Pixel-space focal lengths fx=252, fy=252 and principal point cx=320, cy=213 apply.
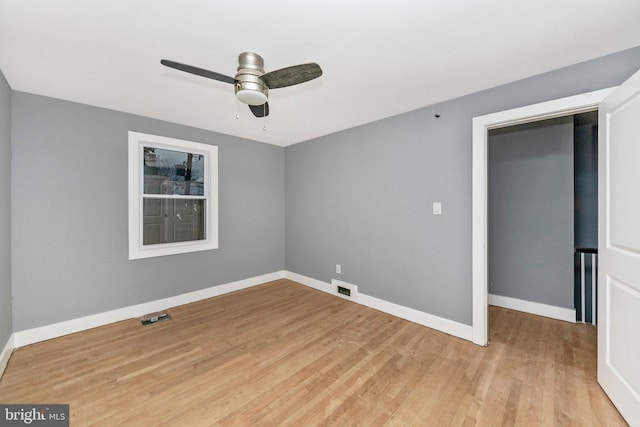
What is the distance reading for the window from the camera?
2.97 m

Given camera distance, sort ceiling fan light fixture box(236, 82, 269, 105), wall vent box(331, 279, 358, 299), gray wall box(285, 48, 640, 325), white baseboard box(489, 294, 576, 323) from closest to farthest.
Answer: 1. ceiling fan light fixture box(236, 82, 269, 105)
2. gray wall box(285, 48, 640, 325)
3. white baseboard box(489, 294, 576, 323)
4. wall vent box(331, 279, 358, 299)

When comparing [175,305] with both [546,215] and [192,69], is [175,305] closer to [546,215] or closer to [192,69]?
[192,69]

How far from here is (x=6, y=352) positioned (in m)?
2.09

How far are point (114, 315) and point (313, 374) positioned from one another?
7.88 ft

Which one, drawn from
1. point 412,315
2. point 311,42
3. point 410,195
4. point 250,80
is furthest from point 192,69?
point 412,315

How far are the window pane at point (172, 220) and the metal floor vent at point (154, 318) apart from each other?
0.86 meters

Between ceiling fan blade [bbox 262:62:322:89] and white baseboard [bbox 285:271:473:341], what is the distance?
2584 mm

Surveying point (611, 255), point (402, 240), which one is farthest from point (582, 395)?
point (402, 240)

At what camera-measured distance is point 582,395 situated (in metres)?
1.71

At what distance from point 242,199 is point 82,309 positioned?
221 cm

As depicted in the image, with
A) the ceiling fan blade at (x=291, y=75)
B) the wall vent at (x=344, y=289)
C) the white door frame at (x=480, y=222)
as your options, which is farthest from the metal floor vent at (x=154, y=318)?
the white door frame at (x=480, y=222)

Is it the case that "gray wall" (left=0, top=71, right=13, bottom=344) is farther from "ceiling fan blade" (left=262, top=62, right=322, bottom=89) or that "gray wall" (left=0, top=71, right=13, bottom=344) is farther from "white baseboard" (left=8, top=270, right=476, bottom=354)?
"ceiling fan blade" (left=262, top=62, right=322, bottom=89)

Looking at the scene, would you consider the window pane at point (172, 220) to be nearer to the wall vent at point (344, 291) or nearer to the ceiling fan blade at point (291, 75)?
the wall vent at point (344, 291)

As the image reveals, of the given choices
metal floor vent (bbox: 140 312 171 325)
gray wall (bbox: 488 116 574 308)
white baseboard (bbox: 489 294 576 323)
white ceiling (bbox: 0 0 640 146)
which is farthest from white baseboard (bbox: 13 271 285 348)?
gray wall (bbox: 488 116 574 308)
